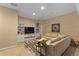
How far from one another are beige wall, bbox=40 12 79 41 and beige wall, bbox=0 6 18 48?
1.64 metres

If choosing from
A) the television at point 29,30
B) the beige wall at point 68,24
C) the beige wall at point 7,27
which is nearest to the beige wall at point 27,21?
the television at point 29,30

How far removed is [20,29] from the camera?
4039mm

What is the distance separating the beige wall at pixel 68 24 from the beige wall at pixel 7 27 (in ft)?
5.39

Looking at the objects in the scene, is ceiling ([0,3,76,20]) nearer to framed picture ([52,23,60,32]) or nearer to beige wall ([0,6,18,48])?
framed picture ([52,23,60,32])

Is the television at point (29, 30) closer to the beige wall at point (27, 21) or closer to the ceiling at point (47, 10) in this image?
the beige wall at point (27, 21)

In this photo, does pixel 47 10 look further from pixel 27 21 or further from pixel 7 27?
pixel 7 27

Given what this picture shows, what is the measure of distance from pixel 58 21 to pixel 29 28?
102 centimetres

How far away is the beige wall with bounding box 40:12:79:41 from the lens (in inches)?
140

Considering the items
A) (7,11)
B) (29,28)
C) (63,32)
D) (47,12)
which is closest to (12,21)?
(7,11)

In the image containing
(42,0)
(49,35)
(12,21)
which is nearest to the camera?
(42,0)

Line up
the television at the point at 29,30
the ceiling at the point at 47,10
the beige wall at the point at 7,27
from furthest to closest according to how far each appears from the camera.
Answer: the beige wall at the point at 7,27, the television at the point at 29,30, the ceiling at the point at 47,10

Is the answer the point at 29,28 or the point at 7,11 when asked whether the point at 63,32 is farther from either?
the point at 7,11

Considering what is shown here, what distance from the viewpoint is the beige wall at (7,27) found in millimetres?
4637

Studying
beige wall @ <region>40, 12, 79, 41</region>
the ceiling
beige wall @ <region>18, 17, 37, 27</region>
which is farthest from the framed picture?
beige wall @ <region>18, 17, 37, 27</region>
